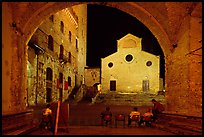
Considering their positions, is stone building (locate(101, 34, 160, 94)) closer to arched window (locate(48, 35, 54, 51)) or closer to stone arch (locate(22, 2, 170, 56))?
arched window (locate(48, 35, 54, 51))

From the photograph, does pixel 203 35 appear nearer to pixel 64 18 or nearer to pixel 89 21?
pixel 64 18

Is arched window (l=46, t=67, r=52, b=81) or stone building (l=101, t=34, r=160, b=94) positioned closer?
arched window (l=46, t=67, r=52, b=81)

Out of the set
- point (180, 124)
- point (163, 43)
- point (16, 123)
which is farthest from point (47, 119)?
point (163, 43)

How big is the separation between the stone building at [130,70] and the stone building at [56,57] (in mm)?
4511

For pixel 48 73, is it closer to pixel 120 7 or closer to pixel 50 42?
pixel 50 42

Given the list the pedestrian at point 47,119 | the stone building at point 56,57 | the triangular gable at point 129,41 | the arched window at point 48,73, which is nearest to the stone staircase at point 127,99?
the stone building at point 56,57

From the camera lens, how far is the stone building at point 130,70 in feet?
139

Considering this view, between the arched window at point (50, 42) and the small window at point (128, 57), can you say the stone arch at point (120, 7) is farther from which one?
the small window at point (128, 57)

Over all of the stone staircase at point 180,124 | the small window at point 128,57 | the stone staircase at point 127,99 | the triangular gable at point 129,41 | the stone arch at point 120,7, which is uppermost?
the triangular gable at point 129,41

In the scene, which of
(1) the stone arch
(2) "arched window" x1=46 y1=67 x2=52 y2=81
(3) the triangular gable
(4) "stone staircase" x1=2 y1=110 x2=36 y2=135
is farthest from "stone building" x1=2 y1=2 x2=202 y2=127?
(3) the triangular gable

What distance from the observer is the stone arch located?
38.3 feet

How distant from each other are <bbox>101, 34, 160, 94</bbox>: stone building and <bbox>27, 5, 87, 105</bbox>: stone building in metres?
4.51

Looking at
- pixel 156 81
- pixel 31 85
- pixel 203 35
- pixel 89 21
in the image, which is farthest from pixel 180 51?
pixel 89 21

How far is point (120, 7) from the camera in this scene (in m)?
12.5
